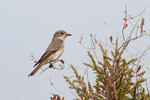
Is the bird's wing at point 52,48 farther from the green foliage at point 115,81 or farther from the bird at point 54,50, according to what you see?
the green foliage at point 115,81

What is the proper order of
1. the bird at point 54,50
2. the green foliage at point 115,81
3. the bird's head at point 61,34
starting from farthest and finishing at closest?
the bird's head at point 61,34 → the bird at point 54,50 → the green foliage at point 115,81

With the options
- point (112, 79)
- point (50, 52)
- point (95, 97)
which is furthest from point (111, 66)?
point (50, 52)

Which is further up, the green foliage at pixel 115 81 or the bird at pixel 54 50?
the bird at pixel 54 50

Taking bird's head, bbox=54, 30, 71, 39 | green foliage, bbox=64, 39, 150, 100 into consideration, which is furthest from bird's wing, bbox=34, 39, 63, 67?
green foliage, bbox=64, 39, 150, 100

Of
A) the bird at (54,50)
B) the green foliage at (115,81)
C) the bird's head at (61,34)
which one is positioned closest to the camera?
the green foliage at (115,81)

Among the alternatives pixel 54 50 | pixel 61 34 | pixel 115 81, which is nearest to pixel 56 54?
pixel 54 50

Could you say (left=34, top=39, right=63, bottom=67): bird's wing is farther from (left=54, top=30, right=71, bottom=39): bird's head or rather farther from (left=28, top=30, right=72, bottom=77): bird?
(left=54, top=30, right=71, bottom=39): bird's head

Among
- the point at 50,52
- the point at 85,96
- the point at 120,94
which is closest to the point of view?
the point at 120,94

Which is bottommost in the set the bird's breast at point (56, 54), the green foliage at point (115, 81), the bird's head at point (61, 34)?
the green foliage at point (115, 81)

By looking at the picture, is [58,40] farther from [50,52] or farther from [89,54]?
[89,54]

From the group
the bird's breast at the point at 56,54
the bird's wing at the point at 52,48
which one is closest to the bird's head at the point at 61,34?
the bird's wing at the point at 52,48

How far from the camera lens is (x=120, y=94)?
19.9 ft

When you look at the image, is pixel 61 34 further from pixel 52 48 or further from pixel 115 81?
pixel 115 81

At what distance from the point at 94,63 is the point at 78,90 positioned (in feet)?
2.39
